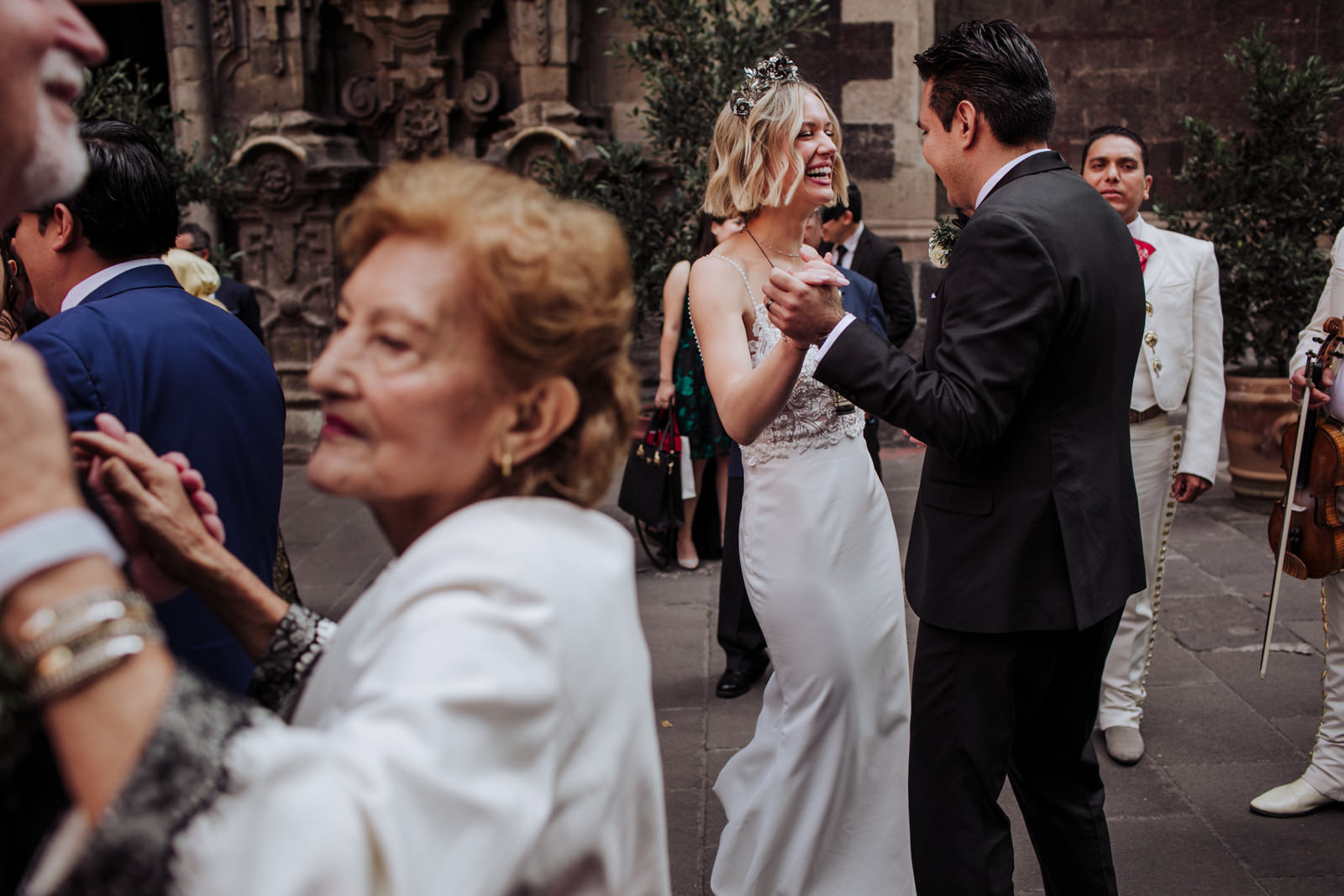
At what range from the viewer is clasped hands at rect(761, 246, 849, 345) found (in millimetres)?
2406

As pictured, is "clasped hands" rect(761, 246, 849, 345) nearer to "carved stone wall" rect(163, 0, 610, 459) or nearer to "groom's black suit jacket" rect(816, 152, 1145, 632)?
"groom's black suit jacket" rect(816, 152, 1145, 632)

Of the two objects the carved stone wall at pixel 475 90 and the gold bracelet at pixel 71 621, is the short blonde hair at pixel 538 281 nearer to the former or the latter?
the gold bracelet at pixel 71 621

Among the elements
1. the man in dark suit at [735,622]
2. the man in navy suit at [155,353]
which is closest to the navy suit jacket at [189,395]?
the man in navy suit at [155,353]

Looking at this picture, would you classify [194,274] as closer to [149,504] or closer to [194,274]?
[194,274]

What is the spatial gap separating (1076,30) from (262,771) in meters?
9.88

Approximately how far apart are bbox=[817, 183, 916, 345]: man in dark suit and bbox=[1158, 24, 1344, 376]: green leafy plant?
1.94 meters

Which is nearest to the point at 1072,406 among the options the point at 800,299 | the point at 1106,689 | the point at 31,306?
the point at 800,299

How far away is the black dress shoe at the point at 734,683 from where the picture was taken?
4.44 metres

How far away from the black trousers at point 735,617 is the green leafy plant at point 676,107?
2.92 m

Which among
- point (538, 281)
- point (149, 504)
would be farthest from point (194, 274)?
point (538, 281)

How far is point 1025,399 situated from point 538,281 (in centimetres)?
151

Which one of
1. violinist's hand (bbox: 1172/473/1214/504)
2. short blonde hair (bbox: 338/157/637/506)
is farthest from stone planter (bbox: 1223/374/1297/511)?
short blonde hair (bbox: 338/157/637/506)

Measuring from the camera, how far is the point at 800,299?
7.92ft

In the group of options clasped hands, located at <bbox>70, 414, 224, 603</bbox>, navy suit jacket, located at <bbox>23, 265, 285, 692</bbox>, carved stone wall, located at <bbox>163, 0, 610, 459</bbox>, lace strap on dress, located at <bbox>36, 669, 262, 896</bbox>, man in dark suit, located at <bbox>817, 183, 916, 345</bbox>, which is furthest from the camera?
carved stone wall, located at <bbox>163, 0, 610, 459</bbox>
